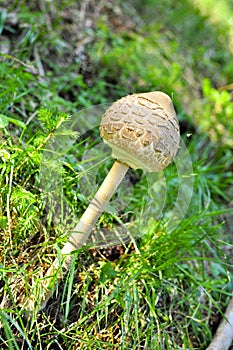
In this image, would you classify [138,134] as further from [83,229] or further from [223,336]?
[223,336]

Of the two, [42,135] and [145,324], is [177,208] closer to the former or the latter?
[145,324]

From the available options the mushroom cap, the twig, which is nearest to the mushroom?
the mushroom cap

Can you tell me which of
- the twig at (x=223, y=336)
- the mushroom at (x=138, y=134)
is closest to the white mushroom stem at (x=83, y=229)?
the mushroom at (x=138, y=134)

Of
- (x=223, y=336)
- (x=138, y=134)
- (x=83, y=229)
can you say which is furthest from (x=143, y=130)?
(x=223, y=336)

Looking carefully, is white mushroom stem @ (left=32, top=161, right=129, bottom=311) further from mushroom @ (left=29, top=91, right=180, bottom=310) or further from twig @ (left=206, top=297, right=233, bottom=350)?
twig @ (left=206, top=297, right=233, bottom=350)

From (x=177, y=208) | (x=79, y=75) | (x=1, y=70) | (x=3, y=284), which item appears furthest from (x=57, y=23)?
(x=3, y=284)
